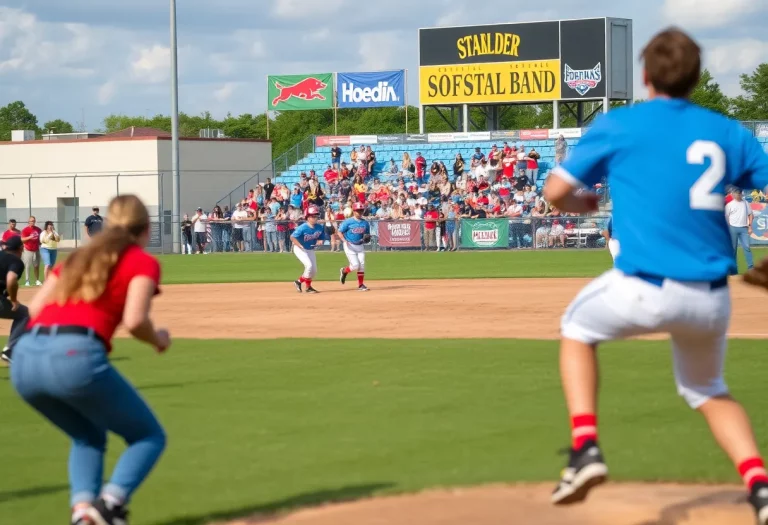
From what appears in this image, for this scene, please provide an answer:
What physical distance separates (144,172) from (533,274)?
30.2 meters

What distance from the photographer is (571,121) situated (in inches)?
3223

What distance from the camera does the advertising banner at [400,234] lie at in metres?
41.7

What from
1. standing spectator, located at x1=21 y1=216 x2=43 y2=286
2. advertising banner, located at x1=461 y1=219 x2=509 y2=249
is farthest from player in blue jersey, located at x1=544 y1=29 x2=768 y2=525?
advertising banner, located at x1=461 y1=219 x2=509 y2=249

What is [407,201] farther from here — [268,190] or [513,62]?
[513,62]

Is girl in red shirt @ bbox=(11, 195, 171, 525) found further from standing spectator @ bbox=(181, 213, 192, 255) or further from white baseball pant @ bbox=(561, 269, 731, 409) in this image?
standing spectator @ bbox=(181, 213, 192, 255)

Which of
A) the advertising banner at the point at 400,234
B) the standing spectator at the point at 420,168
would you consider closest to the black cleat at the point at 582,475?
the advertising banner at the point at 400,234

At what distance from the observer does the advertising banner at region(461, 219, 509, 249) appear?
4000 cm

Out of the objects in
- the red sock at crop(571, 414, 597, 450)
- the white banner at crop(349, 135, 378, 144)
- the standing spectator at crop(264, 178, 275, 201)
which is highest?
the white banner at crop(349, 135, 378, 144)

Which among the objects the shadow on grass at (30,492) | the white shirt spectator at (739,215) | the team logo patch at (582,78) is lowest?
the shadow on grass at (30,492)

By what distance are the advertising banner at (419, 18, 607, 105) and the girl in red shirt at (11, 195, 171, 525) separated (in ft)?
153

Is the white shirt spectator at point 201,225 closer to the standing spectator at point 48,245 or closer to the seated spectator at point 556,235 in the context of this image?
the seated spectator at point 556,235

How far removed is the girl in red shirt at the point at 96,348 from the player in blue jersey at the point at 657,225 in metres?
1.91

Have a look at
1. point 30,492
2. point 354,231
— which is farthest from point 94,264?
point 354,231

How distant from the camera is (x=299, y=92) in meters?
61.3
